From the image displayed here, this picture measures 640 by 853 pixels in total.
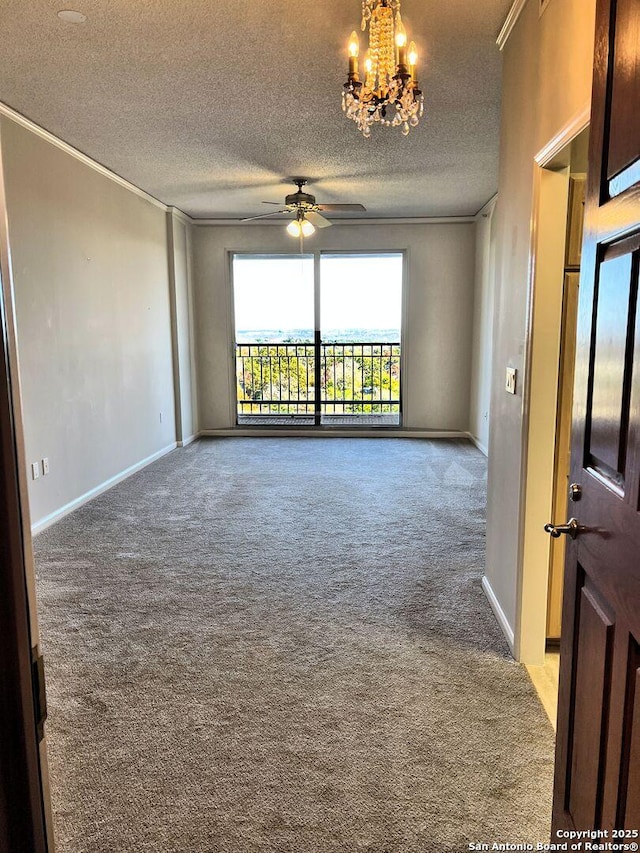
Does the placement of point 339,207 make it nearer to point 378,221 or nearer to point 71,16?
point 378,221

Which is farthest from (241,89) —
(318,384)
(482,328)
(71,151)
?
(318,384)

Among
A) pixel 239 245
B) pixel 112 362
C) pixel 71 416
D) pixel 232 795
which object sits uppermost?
pixel 239 245

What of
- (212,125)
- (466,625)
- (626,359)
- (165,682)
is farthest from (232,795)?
(212,125)

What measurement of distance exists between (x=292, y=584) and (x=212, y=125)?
10.1 feet

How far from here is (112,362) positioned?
4887 mm

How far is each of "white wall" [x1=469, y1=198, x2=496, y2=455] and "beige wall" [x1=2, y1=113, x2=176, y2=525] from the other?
3.67 meters

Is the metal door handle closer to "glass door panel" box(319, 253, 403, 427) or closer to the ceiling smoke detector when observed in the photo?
the ceiling smoke detector

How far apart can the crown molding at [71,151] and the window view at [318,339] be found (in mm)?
1877

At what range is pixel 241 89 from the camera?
10.3 feet

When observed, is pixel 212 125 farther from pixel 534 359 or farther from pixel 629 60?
pixel 629 60

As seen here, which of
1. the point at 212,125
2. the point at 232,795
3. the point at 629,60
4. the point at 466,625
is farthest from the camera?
the point at 212,125

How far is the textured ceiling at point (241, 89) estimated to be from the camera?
2428 millimetres

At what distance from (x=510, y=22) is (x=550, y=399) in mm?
1713

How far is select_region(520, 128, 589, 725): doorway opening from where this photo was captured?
2.00 meters
